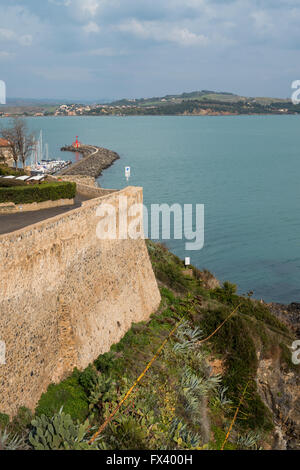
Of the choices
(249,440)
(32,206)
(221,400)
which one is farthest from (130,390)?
(32,206)

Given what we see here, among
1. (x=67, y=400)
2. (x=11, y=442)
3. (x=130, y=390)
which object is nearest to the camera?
(x=11, y=442)

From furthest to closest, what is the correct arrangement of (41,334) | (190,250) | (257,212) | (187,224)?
(257,212) < (187,224) < (190,250) < (41,334)

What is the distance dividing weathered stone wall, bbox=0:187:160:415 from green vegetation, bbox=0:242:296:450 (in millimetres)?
605

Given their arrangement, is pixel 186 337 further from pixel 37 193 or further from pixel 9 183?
pixel 9 183

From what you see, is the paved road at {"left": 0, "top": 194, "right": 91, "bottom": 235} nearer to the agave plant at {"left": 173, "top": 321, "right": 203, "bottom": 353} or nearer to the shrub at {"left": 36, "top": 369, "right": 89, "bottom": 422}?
the shrub at {"left": 36, "top": 369, "right": 89, "bottom": 422}

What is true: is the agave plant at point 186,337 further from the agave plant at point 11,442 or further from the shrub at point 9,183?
the shrub at point 9,183

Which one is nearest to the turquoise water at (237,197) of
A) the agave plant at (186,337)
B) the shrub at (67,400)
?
the agave plant at (186,337)

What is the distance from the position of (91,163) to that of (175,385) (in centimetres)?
5689

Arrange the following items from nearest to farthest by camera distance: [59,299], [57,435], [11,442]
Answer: [11,442] < [57,435] < [59,299]

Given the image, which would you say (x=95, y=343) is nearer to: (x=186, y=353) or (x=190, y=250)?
(x=186, y=353)

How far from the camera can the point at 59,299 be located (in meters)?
13.2
